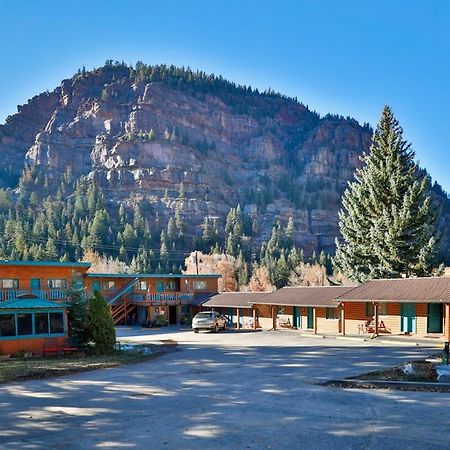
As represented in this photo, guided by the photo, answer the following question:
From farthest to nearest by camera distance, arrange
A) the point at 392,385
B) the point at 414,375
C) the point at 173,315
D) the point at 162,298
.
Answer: the point at 173,315
the point at 162,298
the point at 414,375
the point at 392,385

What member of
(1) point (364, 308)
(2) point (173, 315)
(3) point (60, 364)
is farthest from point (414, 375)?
(2) point (173, 315)

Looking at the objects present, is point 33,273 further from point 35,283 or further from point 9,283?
point 9,283

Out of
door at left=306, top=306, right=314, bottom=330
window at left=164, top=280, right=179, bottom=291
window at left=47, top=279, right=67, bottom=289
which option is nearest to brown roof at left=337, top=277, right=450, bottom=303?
door at left=306, top=306, right=314, bottom=330

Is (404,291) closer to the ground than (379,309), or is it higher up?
higher up

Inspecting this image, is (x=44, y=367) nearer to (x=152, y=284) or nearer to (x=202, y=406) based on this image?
(x=202, y=406)

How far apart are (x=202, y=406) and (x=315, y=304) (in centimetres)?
2119

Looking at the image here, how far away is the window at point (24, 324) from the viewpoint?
80.5 ft

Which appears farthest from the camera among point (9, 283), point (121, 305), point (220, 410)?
point (121, 305)

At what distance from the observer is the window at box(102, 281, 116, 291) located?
46406mm

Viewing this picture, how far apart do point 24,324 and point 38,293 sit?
757cm

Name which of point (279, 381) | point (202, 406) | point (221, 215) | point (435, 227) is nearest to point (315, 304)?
point (435, 227)

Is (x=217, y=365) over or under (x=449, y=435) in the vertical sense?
under

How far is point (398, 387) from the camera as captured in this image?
13570 mm

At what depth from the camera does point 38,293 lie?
1259 inches
